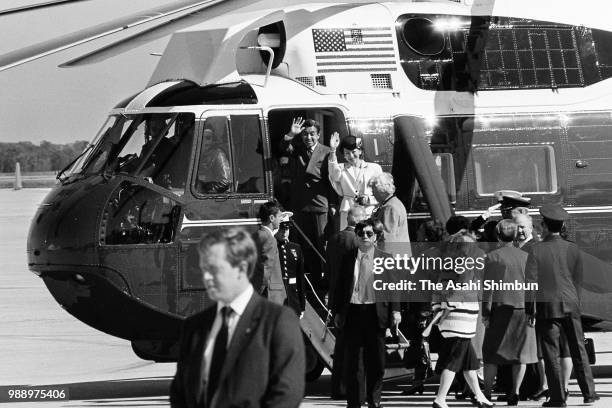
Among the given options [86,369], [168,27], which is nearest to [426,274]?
[168,27]

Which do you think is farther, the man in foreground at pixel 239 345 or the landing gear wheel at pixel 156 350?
the landing gear wheel at pixel 156 350

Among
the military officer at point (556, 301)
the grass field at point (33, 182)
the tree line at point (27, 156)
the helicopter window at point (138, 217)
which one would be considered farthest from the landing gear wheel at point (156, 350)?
Result: the grass field at point (33, 182)

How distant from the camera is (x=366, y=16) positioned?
1209cm

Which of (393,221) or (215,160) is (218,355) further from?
(215,160)

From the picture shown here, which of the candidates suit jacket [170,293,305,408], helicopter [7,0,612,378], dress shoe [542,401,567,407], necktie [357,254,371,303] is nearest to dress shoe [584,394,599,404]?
dress shoe [542,401,567,407]

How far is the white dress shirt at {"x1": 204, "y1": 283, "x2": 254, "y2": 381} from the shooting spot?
5359 millimetres

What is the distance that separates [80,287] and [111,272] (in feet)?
1.06

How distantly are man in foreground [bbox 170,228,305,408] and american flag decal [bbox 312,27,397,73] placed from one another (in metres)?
6.71

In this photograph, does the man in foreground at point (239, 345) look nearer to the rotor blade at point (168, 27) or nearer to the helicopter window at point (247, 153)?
the rotor blade at point (168, 27)

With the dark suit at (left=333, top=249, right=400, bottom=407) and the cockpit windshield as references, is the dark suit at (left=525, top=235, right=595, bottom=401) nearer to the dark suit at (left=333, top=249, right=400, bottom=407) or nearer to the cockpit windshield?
the dark suit at (left=333, top=249, right=400, bottom=407)

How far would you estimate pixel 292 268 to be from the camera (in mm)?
11000

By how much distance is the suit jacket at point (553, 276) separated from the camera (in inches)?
426

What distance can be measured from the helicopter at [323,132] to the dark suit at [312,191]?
0.26 meters

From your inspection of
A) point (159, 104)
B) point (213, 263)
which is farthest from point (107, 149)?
point (213, 263)
